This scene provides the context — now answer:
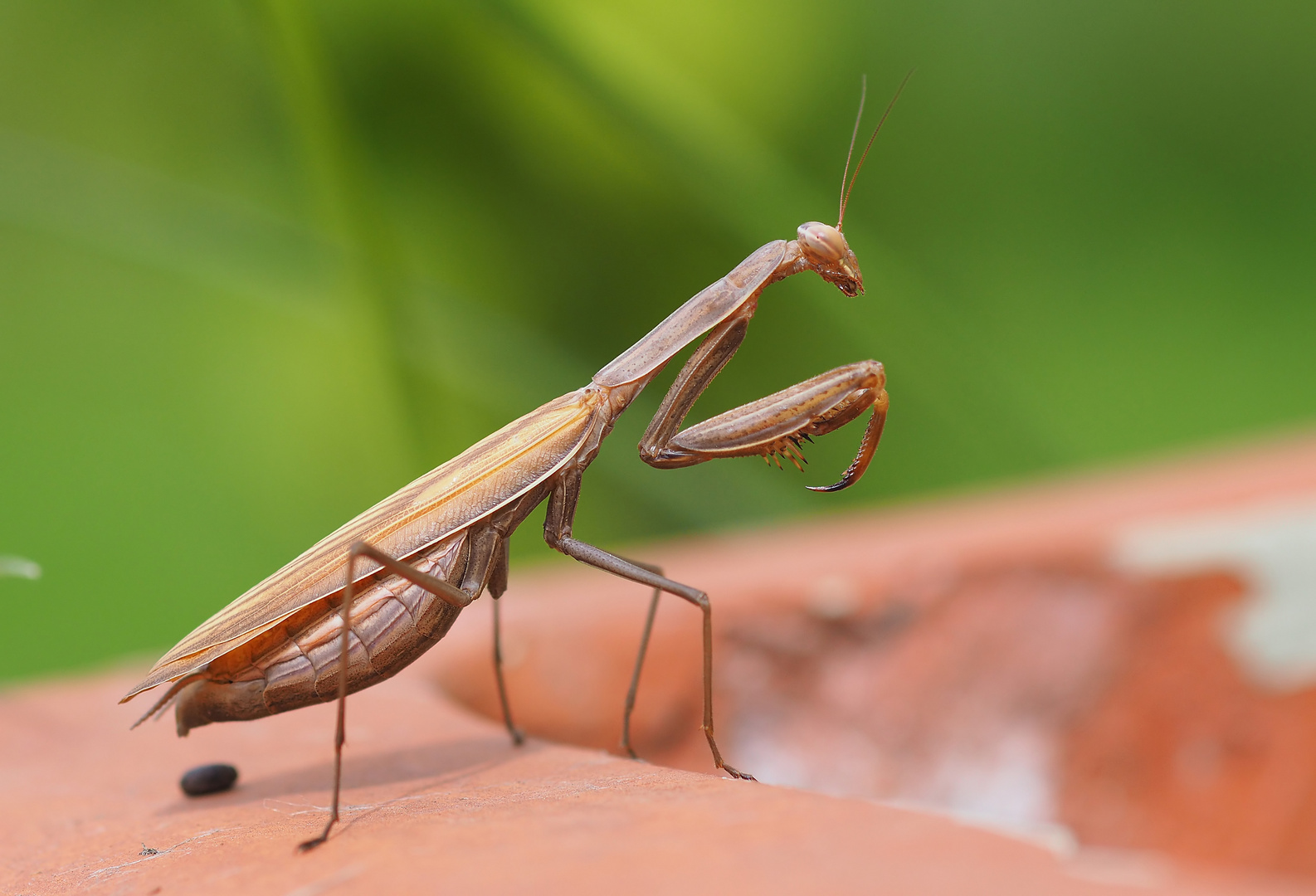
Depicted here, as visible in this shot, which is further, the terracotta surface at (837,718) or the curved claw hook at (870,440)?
the curved claw hook at (870,440)

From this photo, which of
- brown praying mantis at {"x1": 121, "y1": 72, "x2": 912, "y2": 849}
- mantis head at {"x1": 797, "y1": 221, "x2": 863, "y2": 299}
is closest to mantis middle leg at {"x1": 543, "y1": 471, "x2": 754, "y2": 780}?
brown praying mantis at {"x1": 121, "y1": 72, "x2": 912, "y2": 849}

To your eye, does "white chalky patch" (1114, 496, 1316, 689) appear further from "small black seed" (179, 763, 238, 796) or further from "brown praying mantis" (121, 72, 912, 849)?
"small black seed" (179, 763, 238, 796)

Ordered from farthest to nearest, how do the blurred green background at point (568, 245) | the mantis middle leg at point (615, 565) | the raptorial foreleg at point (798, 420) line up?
1. the blurred green background at point (568, 245)
2. the raptorial foreleg at point (798, 420)
3. the mantis middle leg at point (615, 565)

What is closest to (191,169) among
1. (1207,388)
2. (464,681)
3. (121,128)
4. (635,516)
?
(121,128)

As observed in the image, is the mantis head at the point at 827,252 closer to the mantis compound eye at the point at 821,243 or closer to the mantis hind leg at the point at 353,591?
the mantis compound eye at the point at 821,243

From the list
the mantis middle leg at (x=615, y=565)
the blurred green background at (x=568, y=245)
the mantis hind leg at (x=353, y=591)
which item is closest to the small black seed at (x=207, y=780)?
the mantis hind leg at (x=353, y=591)

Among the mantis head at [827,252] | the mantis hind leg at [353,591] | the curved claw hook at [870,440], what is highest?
the mantis head at [827,252]

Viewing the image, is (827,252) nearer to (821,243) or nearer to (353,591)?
(821,243)
